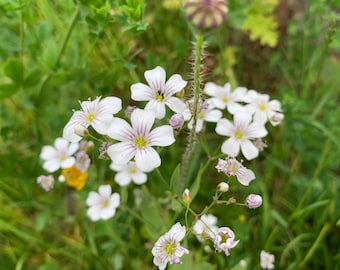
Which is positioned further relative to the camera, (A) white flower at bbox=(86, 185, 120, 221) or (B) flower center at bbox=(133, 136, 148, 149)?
(A) white flower at bbox=(86, 185, 120, 221)

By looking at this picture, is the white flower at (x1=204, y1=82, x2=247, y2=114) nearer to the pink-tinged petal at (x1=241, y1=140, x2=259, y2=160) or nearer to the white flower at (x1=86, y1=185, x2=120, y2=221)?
the pink-tinged petal at (x1=241, y1=140, x2=259, y2=160)

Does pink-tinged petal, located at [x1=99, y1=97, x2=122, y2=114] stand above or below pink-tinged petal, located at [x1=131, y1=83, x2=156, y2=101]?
below

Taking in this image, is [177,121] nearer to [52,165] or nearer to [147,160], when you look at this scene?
[147,160]

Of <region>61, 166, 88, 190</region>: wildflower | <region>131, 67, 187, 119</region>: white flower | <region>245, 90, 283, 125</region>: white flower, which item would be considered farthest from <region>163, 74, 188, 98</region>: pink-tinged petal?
<region>61, 166, 88, 190</region>: wildflower

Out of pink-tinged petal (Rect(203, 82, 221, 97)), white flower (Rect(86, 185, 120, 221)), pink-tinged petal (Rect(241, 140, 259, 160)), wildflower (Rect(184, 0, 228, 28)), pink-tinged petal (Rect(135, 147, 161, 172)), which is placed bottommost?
white flower (Rect(86, 185, 120, 221))

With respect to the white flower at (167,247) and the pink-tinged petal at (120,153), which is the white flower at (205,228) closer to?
the white flower at (167,247)

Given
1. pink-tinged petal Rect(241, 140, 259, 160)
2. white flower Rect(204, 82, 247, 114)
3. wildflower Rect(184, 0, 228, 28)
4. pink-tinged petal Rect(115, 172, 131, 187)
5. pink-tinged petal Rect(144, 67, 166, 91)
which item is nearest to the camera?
wildflower Rect(184, 0, 228, 28)

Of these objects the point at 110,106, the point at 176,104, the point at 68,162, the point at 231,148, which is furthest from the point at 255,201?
the point at 68,162
